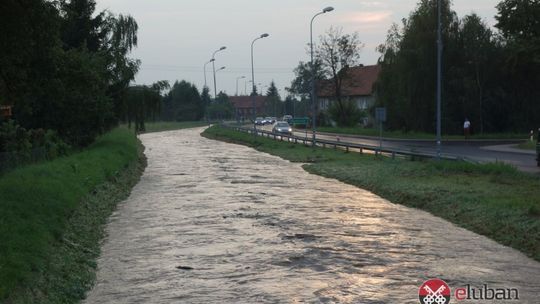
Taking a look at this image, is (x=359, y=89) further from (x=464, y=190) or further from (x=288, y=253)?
(x=288, y=253)

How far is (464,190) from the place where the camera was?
66.8 ft

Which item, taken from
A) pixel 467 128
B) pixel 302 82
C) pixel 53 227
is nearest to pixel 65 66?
pixel 53 227

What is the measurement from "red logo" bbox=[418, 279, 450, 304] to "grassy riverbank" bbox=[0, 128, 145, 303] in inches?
207

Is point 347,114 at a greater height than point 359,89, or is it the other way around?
point 359,89

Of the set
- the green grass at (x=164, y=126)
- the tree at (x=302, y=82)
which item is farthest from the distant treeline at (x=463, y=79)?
the tree at (x=302, y=82)

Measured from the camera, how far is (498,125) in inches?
2482

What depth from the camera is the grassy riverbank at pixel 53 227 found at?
1017 cm

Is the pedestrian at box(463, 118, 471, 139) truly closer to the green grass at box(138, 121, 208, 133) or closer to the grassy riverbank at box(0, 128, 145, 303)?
the grassy riverbank at box(0, 128, 145, 303)

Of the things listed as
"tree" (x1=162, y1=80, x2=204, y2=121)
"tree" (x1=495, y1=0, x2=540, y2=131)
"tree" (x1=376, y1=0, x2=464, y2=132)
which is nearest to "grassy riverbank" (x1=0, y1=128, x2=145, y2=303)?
"tree" (x1=495, y1=0, x2=540, y2=131)

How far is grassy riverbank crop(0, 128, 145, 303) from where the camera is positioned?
10.2 meters

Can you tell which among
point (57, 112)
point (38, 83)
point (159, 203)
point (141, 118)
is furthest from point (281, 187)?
point (141, 118)

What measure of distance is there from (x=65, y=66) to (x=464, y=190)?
12.8 m

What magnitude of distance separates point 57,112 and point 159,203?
13255 mm

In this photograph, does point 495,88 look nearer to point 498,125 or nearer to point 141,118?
point 498,125
